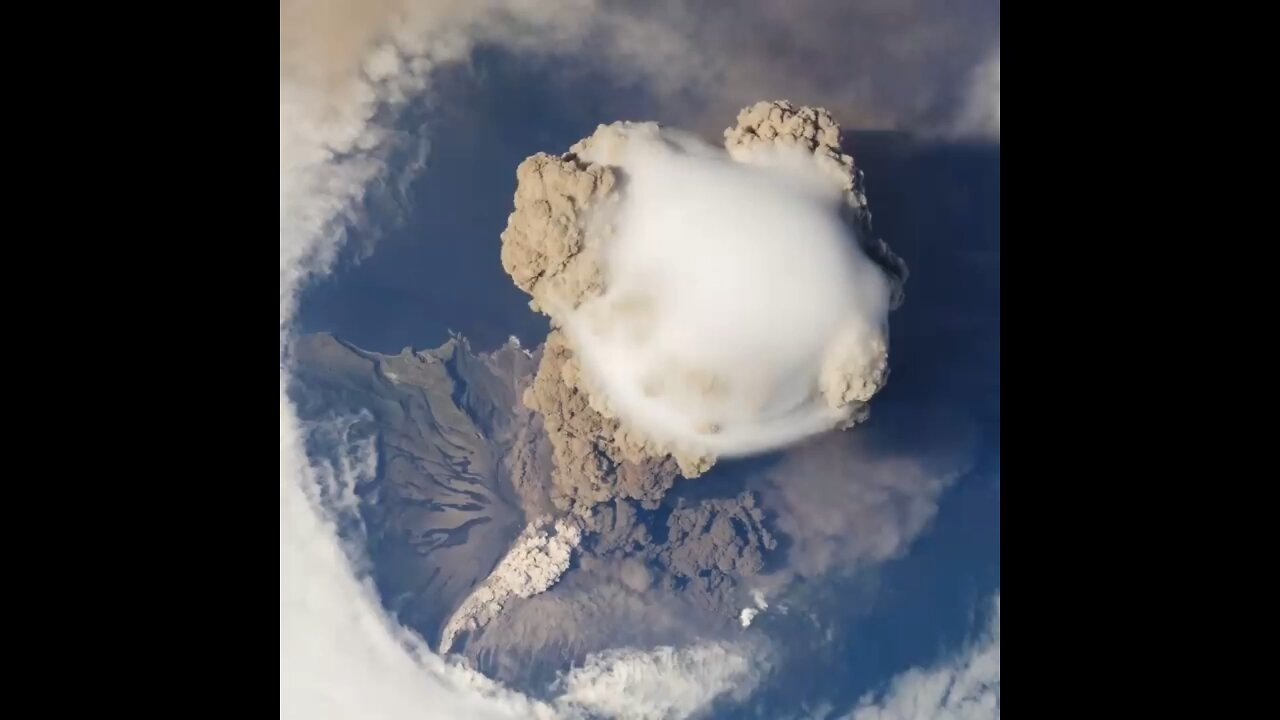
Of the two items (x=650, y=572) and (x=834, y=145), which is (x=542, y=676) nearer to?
(x=650, y=572)

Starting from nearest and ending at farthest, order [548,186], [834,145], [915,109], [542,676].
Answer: [548,186], [834,145], [542,676], [915,109]

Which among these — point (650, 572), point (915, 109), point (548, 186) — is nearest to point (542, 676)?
point (650, 572)

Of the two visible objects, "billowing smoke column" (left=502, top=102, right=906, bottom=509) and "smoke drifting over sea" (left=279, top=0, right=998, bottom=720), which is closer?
"billowing smoke column" (left=502, top=102, right=906, bottom=509)

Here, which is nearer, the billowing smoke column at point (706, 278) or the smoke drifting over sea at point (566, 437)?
the billowing smoke column at point (706, 278)

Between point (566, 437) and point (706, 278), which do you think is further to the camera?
point (566, 437)

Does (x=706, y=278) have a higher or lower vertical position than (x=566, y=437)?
higher

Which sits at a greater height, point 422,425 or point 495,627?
point 422,425

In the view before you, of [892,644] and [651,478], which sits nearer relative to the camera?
[651,478]

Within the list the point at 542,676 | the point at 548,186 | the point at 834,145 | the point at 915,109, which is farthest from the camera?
the point at 915,109
